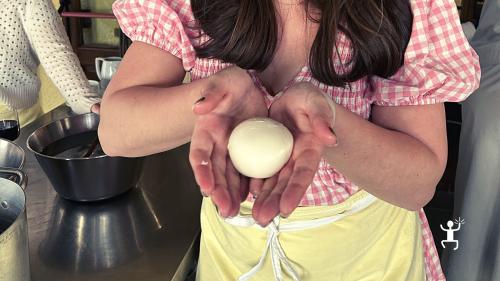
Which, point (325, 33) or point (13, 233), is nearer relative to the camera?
point (13, 233)

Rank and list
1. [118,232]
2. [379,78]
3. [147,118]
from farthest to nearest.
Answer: [118,232] < [379,78] < [147,118]

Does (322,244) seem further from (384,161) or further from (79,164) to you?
(79,164)

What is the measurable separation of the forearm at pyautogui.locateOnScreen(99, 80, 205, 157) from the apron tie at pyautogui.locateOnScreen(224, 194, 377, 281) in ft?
0.49

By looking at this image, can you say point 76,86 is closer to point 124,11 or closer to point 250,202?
point 124,11

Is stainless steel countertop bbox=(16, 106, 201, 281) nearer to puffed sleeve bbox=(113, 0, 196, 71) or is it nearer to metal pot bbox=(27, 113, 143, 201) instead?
metal pot bbox=(27, 113, 143, 201)

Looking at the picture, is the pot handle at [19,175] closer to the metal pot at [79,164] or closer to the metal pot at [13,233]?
the metal pot at [13,233]

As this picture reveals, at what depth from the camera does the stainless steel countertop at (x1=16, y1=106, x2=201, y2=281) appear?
2.45 ft

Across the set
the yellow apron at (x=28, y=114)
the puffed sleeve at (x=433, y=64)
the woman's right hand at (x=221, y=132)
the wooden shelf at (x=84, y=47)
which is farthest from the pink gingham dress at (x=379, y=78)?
the wooden shelf at (x=84, y=47)

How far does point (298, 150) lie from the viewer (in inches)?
19.4

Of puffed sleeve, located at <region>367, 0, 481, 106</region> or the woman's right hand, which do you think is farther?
puffed sleeve, located at <region>367, 0, 481, 106</region>

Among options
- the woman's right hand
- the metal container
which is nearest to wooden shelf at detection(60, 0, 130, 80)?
the metal container

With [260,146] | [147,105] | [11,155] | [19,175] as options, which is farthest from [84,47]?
[260,146]

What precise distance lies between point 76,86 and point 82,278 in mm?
658

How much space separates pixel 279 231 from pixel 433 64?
305 millimetres
